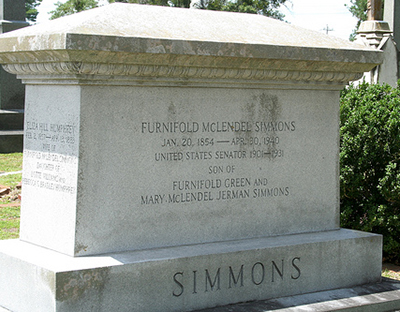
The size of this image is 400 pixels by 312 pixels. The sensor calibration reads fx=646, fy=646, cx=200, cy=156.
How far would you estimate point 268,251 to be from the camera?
180 inches

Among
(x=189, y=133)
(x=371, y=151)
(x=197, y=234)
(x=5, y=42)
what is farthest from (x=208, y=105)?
(x=371, y=151)

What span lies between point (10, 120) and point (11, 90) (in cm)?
96

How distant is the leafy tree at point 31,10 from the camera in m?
66.4

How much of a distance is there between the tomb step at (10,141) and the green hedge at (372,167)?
7851mm

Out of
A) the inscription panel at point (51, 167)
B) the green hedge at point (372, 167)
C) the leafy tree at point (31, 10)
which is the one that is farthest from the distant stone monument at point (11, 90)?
→ the leafy tree at point (31, 10)

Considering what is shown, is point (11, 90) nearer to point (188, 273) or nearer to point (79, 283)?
point (188, 273)

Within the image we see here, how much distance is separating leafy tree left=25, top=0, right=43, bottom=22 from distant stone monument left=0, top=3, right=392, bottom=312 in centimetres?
6477

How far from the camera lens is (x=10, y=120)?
1350cm

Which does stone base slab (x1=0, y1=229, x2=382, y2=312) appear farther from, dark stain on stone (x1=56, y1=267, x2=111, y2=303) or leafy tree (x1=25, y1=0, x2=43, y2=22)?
leafy tree (x1=25, y1=0, x2=43, y2=22)

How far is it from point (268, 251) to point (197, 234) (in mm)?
516

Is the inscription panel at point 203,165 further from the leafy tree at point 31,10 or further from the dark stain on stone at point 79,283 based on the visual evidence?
the leafy tree at point 31,10

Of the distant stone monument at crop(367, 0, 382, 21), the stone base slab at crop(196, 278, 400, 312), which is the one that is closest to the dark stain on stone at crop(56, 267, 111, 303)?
the stone base slab at crop(196, 278, 400, 312)

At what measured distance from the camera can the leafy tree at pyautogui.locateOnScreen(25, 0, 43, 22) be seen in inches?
2616

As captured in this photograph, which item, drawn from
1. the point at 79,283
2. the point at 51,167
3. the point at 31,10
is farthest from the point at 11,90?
the point at 31,10
